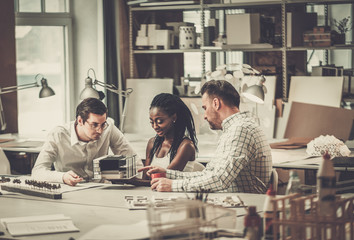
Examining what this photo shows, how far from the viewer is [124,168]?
3.84 m

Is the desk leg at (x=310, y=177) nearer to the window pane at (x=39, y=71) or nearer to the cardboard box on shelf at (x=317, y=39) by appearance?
the cardboard box on shelf at (x=317, y=39)

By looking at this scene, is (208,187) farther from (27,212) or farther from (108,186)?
(27,212)

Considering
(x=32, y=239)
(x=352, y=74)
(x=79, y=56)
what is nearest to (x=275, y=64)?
(x=352, y=74)

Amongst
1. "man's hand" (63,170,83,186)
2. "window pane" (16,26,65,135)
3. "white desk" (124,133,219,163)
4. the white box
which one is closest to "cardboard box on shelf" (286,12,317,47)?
the white box

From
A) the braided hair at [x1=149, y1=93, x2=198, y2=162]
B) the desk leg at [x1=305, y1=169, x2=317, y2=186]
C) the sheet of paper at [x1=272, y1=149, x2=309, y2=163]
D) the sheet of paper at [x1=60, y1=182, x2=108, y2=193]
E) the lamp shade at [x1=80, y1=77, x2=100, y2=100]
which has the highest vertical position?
the lamp shade at [x1=80, y1=77, x2=100, y2=100]

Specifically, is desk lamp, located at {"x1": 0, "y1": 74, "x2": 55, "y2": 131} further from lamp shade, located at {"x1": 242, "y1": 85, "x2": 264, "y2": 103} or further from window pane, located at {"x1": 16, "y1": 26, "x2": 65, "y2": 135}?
lamp shade, located at {"x1": 242, "y1": 85, "x2": 264, "y2": 103}

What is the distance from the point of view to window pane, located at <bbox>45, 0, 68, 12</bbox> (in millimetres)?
6543

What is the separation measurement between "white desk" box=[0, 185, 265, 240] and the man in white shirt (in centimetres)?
47

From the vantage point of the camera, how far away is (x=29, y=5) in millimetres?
6465

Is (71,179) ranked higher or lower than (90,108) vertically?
lower

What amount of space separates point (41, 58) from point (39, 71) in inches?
5.2

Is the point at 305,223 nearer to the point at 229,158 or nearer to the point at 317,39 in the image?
the point at 229,158

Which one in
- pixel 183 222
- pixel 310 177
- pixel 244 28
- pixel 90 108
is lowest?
pixel 310 177

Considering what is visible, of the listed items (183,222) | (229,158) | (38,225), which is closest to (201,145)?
(229,158)
